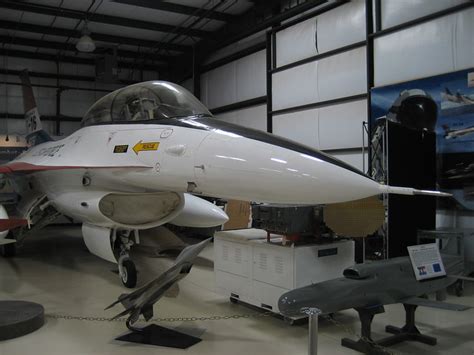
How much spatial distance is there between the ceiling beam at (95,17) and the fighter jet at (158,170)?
536 cm

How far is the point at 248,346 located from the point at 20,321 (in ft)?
6.65

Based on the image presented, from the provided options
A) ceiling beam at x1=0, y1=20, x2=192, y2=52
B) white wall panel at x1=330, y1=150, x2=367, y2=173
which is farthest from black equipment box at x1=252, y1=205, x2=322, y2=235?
ceiling beam at x1=0, y1=20, x2=192, y2=52

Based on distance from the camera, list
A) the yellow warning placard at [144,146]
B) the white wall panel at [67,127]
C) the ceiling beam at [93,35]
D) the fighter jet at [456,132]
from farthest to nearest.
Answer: the white wall panel at [67,127] < the ceiling beam at [93,35] < the fighter jet at [456,132] < the yellow warning placard at [144,146]

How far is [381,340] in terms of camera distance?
363 centimetres

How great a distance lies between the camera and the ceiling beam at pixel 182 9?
10.3m

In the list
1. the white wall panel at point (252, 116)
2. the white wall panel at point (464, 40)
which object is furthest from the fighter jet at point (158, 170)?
the white wall panel at point (252, 116)

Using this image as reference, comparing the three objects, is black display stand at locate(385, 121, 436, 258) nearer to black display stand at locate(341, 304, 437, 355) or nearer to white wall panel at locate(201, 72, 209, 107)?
black display stand at locate(341, 304, 437, 355)

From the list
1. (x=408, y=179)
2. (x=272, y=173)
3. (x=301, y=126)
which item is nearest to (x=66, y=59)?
(x=301, y=126)

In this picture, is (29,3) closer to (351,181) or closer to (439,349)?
(351,181)

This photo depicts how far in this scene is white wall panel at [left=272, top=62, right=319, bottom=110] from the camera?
930cm

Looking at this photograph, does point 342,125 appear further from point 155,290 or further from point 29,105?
point 29,105

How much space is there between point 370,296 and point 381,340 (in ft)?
1.38

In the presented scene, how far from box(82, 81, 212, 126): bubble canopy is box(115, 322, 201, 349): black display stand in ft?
6.91

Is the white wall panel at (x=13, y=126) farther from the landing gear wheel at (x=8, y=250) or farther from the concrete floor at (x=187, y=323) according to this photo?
the concrete floor at (x=187, y=323)
